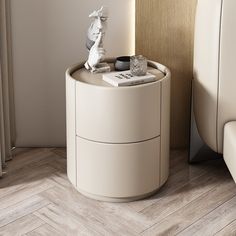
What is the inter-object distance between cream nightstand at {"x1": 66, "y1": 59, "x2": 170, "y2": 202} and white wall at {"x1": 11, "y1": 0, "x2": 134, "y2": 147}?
11.8 inches

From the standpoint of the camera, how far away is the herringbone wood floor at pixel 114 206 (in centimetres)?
232

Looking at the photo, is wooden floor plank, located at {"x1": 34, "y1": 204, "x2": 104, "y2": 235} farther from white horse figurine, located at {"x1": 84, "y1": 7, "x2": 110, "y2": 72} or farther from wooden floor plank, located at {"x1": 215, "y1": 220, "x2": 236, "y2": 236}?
white horse figurine, located at {"x1": 84, "y1": 7, "x2": 110, "y2": 72}

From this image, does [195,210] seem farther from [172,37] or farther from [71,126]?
[172,37]

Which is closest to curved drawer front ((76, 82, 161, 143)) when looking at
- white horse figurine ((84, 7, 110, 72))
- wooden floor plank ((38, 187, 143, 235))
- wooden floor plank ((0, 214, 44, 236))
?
white horse figurine ((84, 7, 110, 72))

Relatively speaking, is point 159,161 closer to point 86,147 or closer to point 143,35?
point 86,147

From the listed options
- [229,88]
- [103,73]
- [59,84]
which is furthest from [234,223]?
[59,84]

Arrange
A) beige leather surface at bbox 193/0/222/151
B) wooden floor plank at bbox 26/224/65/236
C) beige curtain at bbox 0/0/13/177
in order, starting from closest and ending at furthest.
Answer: wooden floor plank at bbox 26/224/65/236, beige leather surface at bbox 193/0/222/151, beige curtain at bbox 0/0/13/177

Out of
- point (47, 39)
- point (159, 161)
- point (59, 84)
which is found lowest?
point (159, 161)

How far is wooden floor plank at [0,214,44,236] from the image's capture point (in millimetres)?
2298

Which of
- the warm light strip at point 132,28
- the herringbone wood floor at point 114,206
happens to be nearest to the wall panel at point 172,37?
the warm light strip at point 132,28

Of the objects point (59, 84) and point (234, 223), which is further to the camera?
point (59, 84)

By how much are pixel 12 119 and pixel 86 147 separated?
2.05 ft

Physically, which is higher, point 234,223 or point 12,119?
point 12,119

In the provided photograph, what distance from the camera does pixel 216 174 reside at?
2.76 m
